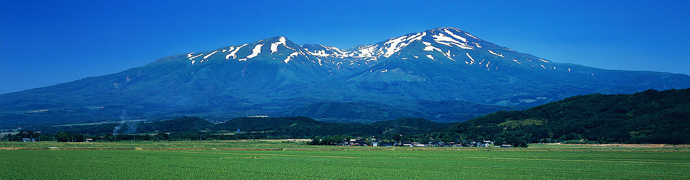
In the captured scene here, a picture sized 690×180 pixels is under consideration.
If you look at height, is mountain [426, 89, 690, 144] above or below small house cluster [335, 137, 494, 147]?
above

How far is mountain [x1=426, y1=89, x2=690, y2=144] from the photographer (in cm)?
6625

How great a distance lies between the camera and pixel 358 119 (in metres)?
182

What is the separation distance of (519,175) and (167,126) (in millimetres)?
113629

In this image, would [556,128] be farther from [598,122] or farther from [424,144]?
[424,144]

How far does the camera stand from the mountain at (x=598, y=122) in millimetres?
66250

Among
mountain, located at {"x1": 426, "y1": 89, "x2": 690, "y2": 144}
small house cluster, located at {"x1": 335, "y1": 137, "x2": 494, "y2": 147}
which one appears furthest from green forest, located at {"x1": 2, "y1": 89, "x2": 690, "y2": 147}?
small house cluster, located at {"x1": 335, "y1": 137, "x2": 494, "y2": 147}

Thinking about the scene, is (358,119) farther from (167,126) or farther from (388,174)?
(388,174)

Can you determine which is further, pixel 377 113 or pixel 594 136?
pixel 377 113

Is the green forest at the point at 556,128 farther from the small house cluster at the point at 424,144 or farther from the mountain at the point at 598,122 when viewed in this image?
the small house cluster at the point at 424,144

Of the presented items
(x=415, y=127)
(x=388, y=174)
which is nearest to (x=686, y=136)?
(x=388, y=174)

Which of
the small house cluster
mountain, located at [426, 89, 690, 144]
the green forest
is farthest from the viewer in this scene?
the small house cluster

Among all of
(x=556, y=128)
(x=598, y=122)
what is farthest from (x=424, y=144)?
(x=598, y=122)

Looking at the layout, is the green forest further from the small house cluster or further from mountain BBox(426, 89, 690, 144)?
the small house cluster

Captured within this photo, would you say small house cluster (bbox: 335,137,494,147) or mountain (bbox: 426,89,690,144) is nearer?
mountain (bbox: 426,89,690,144)
